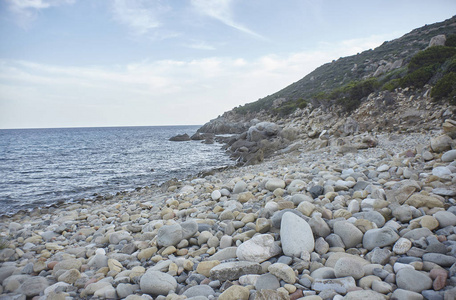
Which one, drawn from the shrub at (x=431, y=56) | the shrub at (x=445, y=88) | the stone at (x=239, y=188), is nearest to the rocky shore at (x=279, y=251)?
the stone at (x=239, y=188)

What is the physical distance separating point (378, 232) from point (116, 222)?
4730 millimetres

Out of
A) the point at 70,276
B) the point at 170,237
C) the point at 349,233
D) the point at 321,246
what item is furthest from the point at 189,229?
the point at 349,233

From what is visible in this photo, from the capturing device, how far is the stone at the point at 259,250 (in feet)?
8.78

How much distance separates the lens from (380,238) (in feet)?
8.50

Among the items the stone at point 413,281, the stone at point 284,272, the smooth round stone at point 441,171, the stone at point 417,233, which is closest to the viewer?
the stone at point 413,281

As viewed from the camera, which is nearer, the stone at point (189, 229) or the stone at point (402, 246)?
the stone at point (402, 246)

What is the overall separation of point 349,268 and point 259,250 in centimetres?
90

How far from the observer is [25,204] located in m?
9.35

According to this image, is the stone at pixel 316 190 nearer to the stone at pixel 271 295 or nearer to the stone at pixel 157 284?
the stone at pixel 271 295

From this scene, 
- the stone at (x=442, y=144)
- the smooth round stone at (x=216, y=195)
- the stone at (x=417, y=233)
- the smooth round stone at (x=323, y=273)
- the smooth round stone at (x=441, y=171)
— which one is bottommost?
the smooth round stone at (x=216, y=195)

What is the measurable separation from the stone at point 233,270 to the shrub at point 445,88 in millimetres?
12812

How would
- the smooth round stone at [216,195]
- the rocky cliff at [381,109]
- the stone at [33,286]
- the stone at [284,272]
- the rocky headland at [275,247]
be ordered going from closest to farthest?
the rocky headland at [275,247], the stone at [284,272], the stone at [33,286], the smooth round stone at [216,195], the rocky cliff at [381,109]

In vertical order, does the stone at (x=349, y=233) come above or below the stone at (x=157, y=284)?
above

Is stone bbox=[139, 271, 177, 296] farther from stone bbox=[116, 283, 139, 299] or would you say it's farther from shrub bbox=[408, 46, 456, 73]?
shrub bbox=[408, 46, 456, 73]
